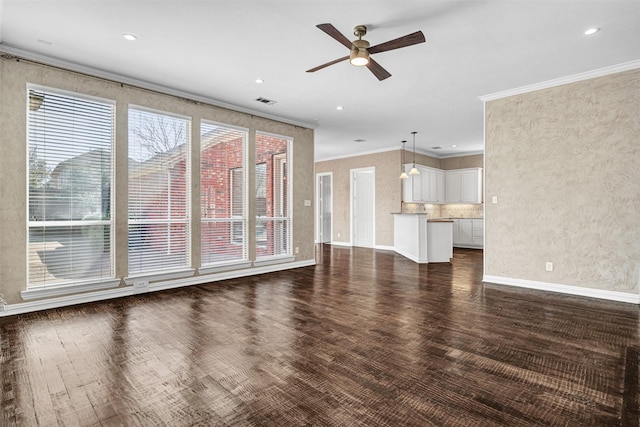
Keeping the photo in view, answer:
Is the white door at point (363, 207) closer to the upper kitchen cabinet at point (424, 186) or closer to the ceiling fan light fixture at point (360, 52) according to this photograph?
the upper kitchen cabinet at point (424, 186)

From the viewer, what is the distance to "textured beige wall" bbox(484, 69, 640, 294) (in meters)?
4.07

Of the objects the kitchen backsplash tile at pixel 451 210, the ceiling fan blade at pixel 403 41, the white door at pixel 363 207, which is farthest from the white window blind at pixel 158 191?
the kitchen backsplash tile at pixel 451 210

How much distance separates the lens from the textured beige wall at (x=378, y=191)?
912 centimetres

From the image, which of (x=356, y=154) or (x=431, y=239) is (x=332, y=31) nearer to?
(x=431, y=239)

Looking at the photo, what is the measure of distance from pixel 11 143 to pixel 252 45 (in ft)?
9.37

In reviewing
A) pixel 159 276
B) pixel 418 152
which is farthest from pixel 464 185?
pixel 159 276

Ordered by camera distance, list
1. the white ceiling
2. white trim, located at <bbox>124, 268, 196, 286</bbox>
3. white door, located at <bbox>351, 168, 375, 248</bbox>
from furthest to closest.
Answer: white door, located at <bbox>351, 168, 375, 248</bbox>
white trim, located at <bbox>124, 268, 196, 286</bbox>
the white ceiling

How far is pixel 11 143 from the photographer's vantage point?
11.9ft

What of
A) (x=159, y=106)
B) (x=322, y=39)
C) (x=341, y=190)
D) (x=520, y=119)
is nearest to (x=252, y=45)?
(x=322, y=39)

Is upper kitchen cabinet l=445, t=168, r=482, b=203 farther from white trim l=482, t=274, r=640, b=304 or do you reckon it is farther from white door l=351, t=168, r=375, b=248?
white trim l=482, t=274, r=640, b=304

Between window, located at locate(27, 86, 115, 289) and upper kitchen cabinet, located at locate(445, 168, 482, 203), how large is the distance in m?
9.09

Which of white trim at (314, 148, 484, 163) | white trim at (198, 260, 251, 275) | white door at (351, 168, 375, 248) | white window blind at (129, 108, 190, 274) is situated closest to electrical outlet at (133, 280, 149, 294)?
white window blind at (129, 108, 190, 274)

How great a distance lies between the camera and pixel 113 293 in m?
4.37

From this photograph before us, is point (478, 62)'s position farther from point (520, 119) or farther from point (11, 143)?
point (11, 143)
